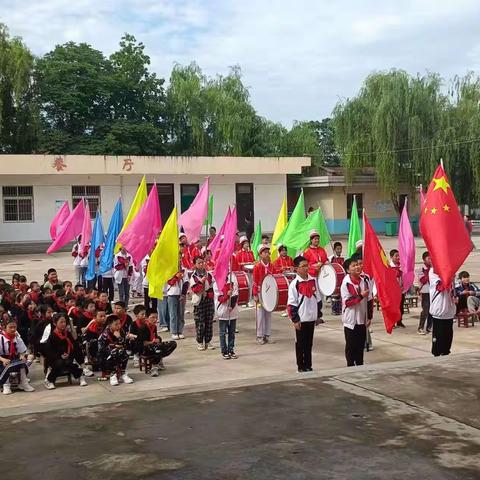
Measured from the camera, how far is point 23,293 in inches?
424

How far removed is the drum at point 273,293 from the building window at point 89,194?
2374 centimetres

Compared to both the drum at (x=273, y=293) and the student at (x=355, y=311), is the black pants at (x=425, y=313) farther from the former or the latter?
the student at (x=355, y=311)

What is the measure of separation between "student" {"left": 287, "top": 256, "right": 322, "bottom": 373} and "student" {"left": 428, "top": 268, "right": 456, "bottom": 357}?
1.54 m

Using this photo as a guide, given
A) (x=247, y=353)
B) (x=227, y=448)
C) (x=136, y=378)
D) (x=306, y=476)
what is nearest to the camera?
(x=306, y=476)

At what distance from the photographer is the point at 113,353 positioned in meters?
8.28

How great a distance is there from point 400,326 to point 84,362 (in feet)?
18.2

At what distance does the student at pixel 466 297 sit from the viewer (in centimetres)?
1165

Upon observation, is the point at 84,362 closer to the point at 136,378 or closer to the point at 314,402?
the point at 136,378

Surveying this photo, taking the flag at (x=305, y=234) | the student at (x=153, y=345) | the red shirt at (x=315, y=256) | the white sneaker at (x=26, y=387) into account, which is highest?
the flag at (x=305, y=234)

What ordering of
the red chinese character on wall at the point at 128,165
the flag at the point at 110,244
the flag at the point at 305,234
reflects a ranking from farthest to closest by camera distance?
the red chinese character on wall at the point at 128,165, the flag at the point at 305,234, the flag at the point at 110,244

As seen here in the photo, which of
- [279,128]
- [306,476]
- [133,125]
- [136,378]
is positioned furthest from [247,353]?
[279,128]

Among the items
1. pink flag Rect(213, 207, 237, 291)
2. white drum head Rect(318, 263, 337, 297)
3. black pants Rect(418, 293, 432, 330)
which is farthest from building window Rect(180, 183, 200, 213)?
pink flag Rect(213, 207, 237, 291)

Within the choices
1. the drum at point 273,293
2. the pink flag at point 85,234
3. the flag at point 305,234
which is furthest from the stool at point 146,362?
the pink flag at point 85,234

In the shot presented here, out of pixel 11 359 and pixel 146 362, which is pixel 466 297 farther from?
pixel 11 359
